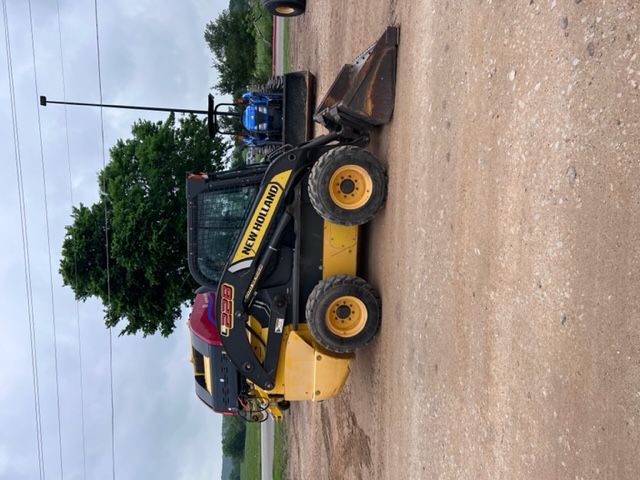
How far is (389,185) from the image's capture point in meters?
6.02

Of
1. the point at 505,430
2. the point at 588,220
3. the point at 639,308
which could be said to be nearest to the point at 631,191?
the point at 588,220

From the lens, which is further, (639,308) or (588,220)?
(588,220)

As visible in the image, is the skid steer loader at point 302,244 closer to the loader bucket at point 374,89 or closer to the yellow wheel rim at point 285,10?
the loader bucket at point 374,89

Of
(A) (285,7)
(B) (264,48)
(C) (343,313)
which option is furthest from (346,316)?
(B) (264,48)

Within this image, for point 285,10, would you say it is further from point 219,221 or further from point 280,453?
point 280,453

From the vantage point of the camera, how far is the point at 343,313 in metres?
6.27

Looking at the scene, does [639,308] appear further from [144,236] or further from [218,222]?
[144,236]

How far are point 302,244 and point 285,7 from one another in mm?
7187

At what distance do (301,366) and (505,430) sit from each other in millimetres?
3229

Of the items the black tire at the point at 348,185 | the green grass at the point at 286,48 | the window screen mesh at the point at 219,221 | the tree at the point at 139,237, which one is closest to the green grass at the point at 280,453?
the tree at the point at 139,237

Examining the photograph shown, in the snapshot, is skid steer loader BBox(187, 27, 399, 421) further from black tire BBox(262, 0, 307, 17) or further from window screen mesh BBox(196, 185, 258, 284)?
black tire BBox(262, 0, 307, 17)

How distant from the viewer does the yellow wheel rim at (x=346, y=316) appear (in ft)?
20.4

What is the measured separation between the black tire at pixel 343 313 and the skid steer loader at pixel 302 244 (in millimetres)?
12

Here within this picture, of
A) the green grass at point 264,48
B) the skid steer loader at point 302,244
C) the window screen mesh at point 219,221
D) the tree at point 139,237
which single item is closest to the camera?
the skid steer loader at point 302,244
